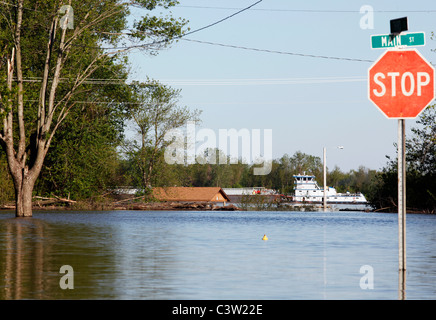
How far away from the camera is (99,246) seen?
23844mm

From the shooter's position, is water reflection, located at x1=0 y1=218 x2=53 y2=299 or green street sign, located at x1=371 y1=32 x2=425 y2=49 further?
green street sign, located at x1=371 y1=32 x2=425 y2=49

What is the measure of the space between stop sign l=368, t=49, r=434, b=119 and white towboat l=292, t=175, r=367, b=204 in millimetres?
107376

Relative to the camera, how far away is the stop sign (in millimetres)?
14820

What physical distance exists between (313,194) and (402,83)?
415 ft

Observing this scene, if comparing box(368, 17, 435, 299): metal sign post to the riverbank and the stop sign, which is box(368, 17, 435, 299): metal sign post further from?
the riverbank

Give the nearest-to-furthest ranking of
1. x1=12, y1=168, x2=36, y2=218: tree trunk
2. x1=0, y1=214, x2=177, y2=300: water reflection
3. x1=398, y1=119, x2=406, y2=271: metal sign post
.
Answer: x1=0, y1=214, x2=177, y2=300: water reflection, x1=398, y1=119, x2=406, y2=271: metal sign post, x1=12, y1=168, x2=36, y2=218: tree trunk

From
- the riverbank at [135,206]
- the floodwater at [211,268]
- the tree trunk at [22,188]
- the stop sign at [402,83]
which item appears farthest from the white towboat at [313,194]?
the stop sign at [402,83]

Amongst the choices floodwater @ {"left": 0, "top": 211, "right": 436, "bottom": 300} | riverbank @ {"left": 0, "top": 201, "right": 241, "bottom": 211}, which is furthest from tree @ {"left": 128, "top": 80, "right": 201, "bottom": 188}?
floodwater @ {"left": 0, "top": 211, "right": 436, "bottom": 300}

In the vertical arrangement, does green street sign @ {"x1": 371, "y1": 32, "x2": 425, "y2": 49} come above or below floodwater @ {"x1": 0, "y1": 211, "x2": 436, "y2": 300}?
above

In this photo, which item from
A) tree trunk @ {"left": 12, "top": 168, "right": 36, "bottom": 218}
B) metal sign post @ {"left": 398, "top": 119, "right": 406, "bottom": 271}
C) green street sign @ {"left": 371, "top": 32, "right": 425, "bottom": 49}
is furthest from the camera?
tree trunk @ {"left": 12, "top": 168, "right": 36, "bottom": 218}

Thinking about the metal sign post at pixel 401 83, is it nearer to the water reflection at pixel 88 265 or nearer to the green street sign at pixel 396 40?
the green street sign at pixel 396 40
